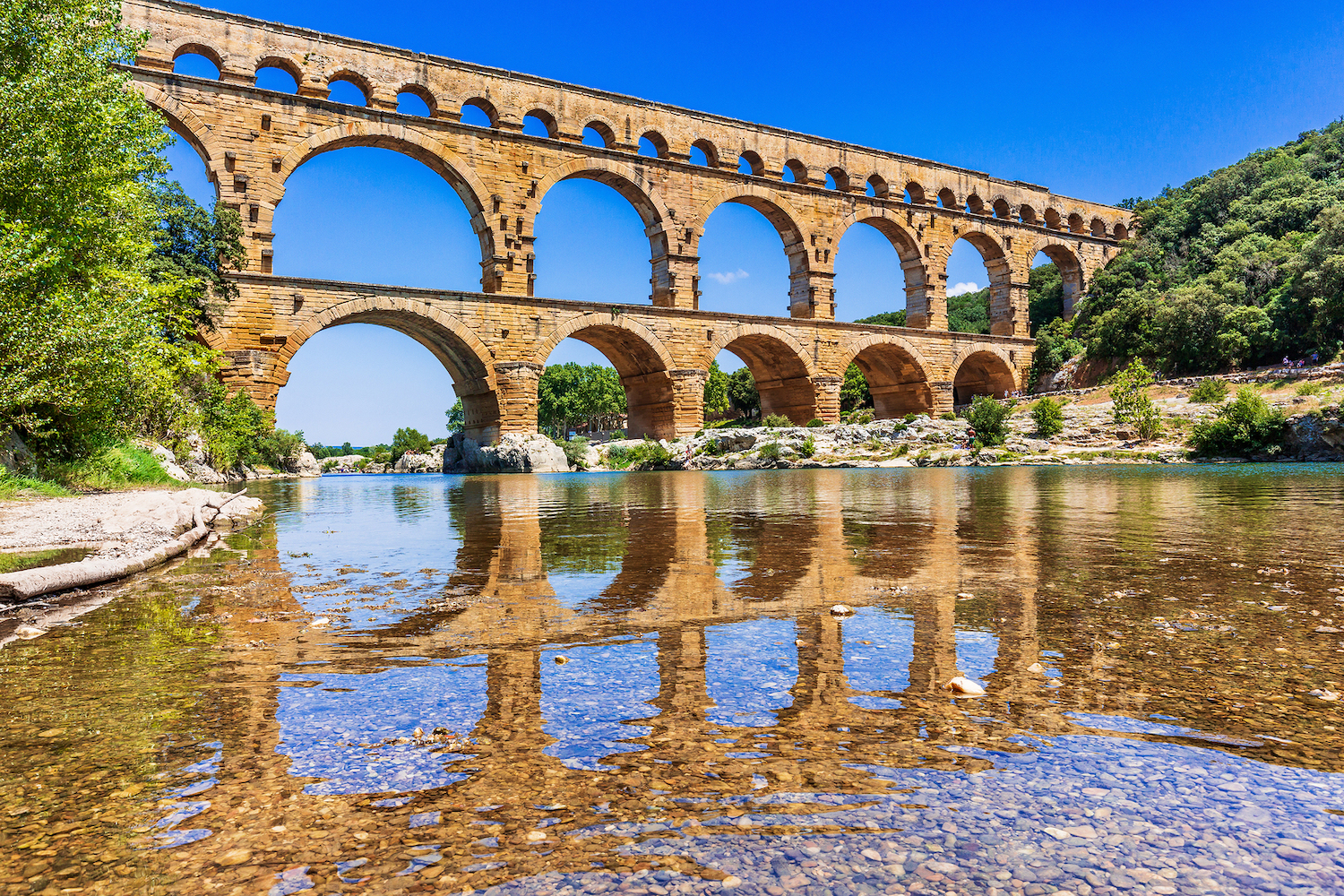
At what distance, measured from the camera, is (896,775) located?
1.65 meters

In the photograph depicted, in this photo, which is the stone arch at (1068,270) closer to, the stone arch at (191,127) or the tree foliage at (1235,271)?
the tree foliage at (1235,271)

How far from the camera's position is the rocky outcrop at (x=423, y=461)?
3222cm

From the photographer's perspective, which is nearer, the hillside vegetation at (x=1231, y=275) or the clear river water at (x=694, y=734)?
the clear river water at (x=694, y=734)

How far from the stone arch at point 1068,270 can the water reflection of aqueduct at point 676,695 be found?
127 ft

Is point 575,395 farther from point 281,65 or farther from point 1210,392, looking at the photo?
point 1210,392

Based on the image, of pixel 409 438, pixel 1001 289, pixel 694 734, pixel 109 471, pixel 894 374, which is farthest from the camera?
pixel 409 438

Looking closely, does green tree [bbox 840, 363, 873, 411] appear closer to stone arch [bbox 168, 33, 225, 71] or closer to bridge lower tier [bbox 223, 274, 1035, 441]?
bridge lower tier [bbox 223, 274, 1035, 441]

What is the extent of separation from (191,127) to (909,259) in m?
26.6

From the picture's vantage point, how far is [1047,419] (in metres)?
25.9

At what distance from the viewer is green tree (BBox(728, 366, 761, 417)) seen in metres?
55.7

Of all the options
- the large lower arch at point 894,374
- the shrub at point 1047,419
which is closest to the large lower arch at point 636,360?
the large lower arch at point 894,374

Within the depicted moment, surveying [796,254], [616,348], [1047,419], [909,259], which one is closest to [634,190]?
[616,348]

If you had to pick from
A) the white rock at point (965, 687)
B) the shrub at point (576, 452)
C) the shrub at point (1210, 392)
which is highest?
the shrub at point (1210, 392)

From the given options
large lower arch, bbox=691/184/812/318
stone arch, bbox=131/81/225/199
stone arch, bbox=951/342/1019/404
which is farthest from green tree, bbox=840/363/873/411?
stone arch, bbox=131/81/225/199
